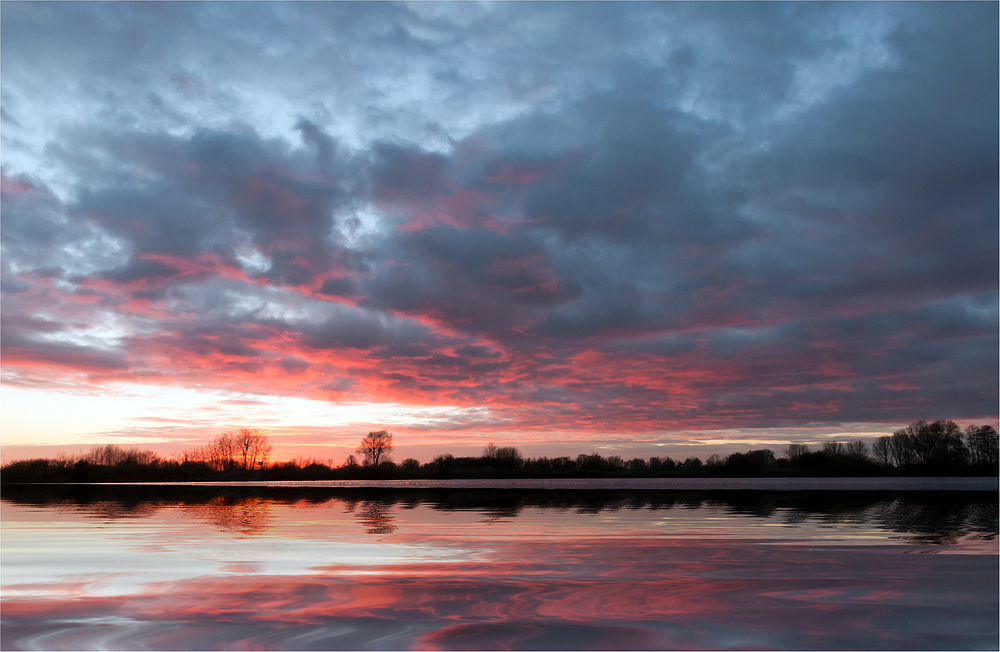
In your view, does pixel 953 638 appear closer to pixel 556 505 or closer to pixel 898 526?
pixel 898 526

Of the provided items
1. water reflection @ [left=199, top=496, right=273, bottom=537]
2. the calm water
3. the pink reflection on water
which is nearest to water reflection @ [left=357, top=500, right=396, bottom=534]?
the calm water

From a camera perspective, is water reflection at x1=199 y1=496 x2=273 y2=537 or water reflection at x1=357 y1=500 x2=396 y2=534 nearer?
water reflection at x1=357 y1=500 x2=396 y2=534

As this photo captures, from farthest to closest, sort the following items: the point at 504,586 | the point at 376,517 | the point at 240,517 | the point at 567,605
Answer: the point at 240,517, the point at 376,517, the point at 504,586, the point at 567,605

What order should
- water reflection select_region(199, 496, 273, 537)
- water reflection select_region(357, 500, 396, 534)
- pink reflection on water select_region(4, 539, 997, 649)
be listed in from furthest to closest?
water reflection select_region(199, 496, 273, 537) < water reflection select_region(357, 500, 396, 534) < pink reflection on water select_region(4, 539, 997, 649)

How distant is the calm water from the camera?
37.6 ft

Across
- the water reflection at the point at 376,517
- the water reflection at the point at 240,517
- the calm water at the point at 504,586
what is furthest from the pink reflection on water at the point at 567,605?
the water reflection at the point at 240,517

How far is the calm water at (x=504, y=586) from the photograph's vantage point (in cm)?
1146

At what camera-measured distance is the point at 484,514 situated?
3591cm

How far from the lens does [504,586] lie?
15227mm

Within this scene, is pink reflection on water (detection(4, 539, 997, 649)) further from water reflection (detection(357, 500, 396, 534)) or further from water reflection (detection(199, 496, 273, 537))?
water reflection (detection(199, 496, 273, 537))

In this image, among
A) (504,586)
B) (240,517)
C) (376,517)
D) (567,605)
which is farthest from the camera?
(240,517)

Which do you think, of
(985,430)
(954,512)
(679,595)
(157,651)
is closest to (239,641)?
(157,651)

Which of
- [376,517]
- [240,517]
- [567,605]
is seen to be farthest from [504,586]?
[240,517]

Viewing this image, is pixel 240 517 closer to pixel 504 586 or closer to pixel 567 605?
pixel 504 586
